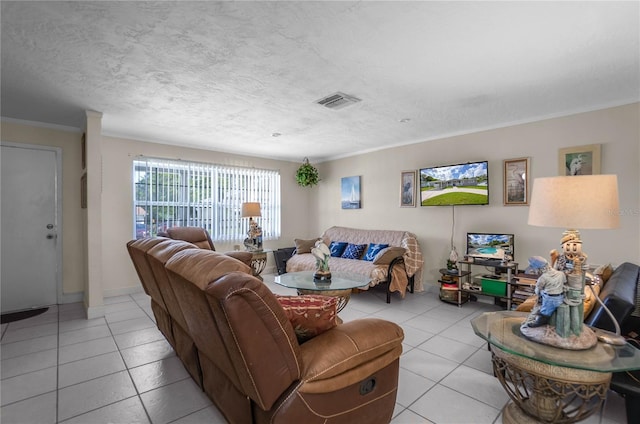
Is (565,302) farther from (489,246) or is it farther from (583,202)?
(489,246)

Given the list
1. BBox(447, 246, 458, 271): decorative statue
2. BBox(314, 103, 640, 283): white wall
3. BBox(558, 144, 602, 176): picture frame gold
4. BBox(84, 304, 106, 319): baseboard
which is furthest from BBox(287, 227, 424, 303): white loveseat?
BBox(84, 304, 106, 319): baseboard

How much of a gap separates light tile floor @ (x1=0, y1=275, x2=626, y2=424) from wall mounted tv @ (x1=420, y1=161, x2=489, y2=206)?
1634 millimetres

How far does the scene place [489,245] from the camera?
3920 millimetres

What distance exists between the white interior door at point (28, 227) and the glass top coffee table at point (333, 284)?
10.6 ft

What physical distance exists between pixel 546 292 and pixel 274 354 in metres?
1.48

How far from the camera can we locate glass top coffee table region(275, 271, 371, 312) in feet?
9.74

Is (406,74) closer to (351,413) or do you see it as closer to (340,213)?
(351,413)

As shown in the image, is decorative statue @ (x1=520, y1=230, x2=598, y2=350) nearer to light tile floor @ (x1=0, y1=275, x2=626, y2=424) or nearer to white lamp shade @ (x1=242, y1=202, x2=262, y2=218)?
light tile floor @ (x1=0, y1=275, x2=626, y2=424)

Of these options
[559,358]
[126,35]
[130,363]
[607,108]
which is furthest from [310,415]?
[607,108]

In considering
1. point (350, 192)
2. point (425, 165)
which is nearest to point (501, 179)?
point (425, 165)

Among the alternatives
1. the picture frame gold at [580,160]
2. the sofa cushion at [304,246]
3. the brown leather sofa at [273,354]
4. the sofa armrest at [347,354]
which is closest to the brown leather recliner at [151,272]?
the brown leather sofa at [273,354]

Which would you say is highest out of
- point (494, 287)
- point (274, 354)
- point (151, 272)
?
point (151, 272)

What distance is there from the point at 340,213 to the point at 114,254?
391 centimetres

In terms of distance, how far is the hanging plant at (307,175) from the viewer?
605cm
